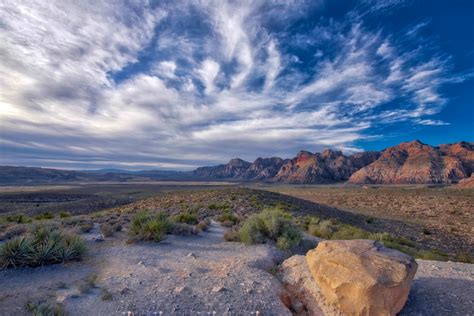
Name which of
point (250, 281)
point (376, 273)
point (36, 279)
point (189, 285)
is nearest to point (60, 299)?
point (36, 279)

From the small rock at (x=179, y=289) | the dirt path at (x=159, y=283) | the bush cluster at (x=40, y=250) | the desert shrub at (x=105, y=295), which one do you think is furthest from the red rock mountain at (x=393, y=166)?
the desert shrub at (x=105, y=295)

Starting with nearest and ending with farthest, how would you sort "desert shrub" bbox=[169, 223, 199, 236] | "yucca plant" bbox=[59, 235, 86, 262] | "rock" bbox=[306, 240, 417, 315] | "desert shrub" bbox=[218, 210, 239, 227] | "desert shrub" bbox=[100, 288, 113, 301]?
"rock" bbox=[306, 240, 417, 315] < "desert shrub" bbox=[100, 288, 113, 301] < "yucca plant" bbox=[59, 235, 86, 262] < "desert shrub" bbox=[169, 223, 199, 236] < "desert shrub" bbox=[218, 210, 239, 227]

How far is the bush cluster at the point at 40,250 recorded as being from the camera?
270 inches

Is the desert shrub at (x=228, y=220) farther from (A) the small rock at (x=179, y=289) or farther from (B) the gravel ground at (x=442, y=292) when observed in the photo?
(B) the gravel ground at (x=442, y=292)

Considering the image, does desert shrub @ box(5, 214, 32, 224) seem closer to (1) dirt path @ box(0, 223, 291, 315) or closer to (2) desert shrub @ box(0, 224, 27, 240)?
(2) desert shrub @ box(0, 224, 27, 240)

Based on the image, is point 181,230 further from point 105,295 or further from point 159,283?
point 105,295

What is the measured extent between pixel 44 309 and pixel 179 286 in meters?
2.46

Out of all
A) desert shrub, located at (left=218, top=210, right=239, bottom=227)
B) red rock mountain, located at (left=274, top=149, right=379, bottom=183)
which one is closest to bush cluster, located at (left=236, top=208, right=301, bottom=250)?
desert shrub, located at (left=218, top=210, right=239, bottom=227)

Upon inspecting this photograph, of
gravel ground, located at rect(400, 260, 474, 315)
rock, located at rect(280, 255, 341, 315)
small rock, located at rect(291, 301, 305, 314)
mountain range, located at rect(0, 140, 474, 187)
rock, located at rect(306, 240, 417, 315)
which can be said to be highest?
mountain range, located at rect(0, 140, 474, 187)

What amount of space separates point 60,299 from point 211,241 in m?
5.89

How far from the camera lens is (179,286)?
5.76 metres

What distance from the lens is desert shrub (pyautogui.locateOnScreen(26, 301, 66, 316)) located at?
4.39 metres

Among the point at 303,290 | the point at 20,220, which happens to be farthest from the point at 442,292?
the point at 20,220

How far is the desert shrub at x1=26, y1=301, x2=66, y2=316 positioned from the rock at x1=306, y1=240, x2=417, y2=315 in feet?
16.7
